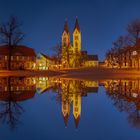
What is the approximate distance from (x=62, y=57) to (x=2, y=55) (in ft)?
62.0

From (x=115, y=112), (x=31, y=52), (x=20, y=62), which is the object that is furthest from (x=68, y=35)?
(x=115, y=112)

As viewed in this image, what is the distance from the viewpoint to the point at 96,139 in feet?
20.9

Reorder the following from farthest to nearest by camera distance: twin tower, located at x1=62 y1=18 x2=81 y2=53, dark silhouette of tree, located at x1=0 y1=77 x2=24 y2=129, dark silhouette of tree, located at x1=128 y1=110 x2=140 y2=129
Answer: twin tower, located at x1=62 y1=18 x2=81 y2=53 → dark silhouette of tree, located at x1=0 y1=77 x2=24 y2=129 → dark silhouette of tree, located at x1=128 y1=110 x2=140 y2=129

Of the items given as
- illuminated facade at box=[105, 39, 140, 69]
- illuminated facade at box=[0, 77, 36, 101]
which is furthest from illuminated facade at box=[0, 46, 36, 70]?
illuminated facade at box=[0, 77, 36, 101]

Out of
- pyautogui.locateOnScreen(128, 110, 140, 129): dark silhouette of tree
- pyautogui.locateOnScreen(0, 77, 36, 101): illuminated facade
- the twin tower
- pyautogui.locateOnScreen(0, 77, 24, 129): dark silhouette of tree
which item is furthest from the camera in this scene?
the twin tower

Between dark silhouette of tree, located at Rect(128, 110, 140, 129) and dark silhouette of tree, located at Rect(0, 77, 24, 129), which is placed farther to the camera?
dark silhouette of tree, located at Rect(0, 77, 24, 129)

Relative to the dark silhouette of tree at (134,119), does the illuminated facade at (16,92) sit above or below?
above

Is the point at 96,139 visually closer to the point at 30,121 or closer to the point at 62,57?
the point at 30,121

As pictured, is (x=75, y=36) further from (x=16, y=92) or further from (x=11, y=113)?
(x=11, y=113)

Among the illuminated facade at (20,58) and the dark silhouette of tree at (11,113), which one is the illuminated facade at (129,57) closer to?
the illuminated facade at (20,58)

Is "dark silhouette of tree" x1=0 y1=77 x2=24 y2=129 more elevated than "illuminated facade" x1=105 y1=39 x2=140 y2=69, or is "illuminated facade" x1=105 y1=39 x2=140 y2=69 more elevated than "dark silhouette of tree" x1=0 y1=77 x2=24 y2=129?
"illuminated facade" x1=105 y1=39 x2=140 y2=69

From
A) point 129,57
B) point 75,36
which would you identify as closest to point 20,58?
point 129,57

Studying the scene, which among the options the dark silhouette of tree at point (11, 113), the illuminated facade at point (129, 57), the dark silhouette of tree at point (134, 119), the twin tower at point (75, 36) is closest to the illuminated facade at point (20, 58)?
the twin tower at point (75, 36)

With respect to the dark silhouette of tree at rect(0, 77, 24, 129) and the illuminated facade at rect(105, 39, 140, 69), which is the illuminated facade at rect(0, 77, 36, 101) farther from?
the illuminated facade at rect(105, 39, 140, 69)
